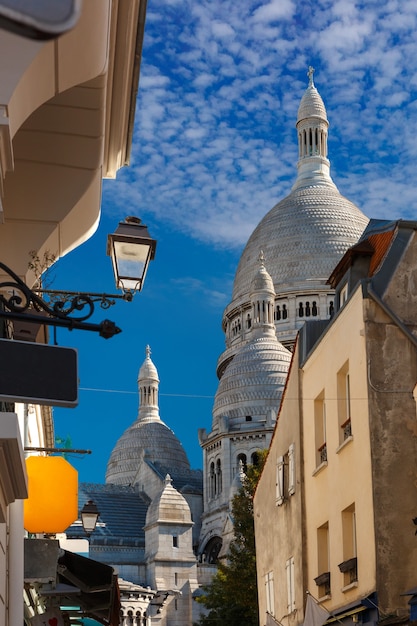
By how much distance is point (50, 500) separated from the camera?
9.84 metres

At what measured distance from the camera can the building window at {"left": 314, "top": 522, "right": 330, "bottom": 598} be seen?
55.4ft

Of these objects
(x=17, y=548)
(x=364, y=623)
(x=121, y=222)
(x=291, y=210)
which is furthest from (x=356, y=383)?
(x=291, y=210)

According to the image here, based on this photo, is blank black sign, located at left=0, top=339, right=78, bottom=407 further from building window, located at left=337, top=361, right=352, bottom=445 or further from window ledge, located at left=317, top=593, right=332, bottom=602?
window ledge, located at left=317, top=593, right=332, bottom=602

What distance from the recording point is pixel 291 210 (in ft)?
363

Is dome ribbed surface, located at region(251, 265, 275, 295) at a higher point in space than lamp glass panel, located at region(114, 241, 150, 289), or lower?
higher

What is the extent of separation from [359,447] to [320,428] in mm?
3094

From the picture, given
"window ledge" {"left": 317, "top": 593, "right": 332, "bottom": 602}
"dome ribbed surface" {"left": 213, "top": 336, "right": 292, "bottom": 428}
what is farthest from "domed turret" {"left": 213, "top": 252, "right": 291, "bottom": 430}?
"window ledge" {"left": 317, "top": 593, "right": 332, "bottom": 602}

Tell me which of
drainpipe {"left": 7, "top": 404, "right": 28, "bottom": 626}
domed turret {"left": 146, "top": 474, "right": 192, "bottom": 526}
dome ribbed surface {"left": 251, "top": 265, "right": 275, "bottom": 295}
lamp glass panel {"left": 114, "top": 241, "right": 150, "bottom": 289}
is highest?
dome ribbed surface {"left": 251, "top": 265, "right": 275, "bottom": 295}

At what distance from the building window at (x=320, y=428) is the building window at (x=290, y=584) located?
247cm

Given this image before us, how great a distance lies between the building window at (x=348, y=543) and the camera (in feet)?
50.0

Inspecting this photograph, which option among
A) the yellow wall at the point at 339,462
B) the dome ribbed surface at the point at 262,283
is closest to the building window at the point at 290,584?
the yellow wall at the point at 339,462

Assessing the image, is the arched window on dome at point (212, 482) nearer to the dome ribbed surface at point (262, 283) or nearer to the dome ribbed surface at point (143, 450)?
the dome ribbed surface at point (143, 450)

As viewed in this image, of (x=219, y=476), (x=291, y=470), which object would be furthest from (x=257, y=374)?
(x=291, y=470)

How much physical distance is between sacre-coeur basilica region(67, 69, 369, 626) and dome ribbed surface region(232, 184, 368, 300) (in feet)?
0.33
